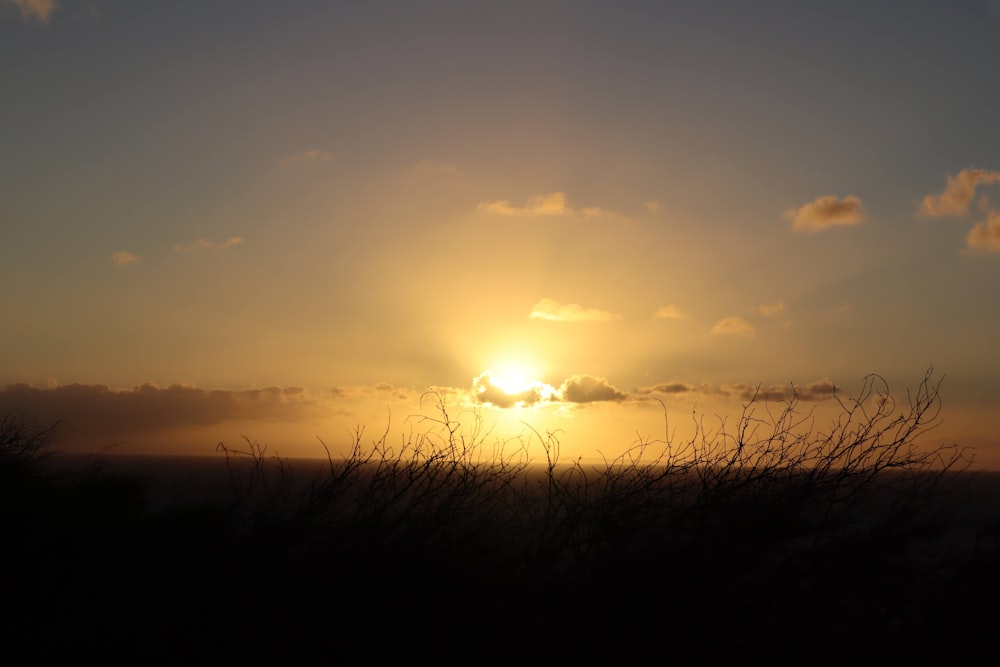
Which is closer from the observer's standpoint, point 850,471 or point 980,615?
point 980,615

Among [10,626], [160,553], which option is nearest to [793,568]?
[160,553]

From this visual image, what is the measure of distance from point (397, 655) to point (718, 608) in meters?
3.95

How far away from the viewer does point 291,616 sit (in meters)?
9.82

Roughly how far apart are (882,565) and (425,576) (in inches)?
246

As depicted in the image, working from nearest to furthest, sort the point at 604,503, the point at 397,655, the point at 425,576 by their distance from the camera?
the point at 397,655 → the point at 425,576 → the point at 604,503

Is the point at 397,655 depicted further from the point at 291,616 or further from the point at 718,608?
the point at 718,608

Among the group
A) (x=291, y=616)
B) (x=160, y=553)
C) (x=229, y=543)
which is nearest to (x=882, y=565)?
(x=291, y=616)

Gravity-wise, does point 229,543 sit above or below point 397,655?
above

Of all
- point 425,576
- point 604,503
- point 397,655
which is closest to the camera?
point 397,655

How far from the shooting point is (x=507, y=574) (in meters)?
10.6

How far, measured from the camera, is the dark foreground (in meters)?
9.61

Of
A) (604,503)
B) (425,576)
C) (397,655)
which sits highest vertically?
(604,503)

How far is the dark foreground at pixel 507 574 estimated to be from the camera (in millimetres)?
9609

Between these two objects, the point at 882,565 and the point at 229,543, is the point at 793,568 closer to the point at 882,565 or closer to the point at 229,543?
the point at 882,565
